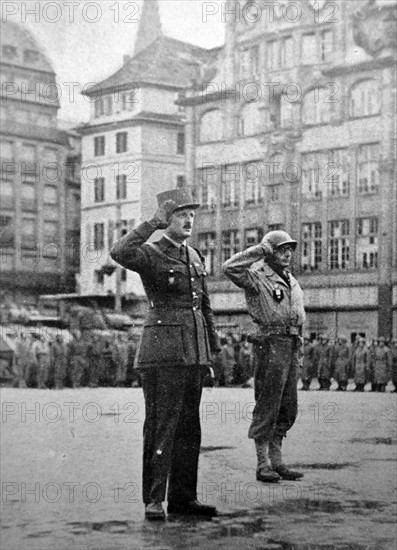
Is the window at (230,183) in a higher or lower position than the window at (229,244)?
higher

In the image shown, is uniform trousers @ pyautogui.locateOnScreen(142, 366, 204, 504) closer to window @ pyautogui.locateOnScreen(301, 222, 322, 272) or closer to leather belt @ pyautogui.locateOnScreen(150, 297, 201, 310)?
leather belt @ pyautogui.locateOnScreen(150, 297, 201, 310)

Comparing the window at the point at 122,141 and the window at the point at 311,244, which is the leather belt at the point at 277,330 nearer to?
the window at the point at 311,244

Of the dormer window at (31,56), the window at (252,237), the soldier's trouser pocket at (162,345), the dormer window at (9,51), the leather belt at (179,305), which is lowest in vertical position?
the soldier's trouser pocket at (162,345)

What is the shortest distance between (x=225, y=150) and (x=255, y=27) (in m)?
0.48

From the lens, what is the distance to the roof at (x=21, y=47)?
5.21 meters

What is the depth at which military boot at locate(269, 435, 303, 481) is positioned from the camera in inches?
187

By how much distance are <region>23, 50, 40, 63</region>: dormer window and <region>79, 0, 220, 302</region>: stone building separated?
11.8 inches

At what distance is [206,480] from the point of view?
16.6 ft

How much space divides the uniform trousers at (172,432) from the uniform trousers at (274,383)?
0.21m

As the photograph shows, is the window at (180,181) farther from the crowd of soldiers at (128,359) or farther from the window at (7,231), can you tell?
the window at (7,231)

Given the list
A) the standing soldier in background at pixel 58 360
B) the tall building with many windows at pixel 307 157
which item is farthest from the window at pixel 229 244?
the standing soldier in background at pixel 58 360

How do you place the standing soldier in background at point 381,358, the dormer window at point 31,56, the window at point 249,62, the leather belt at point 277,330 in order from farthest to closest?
the standing soldier in background at point 381,358
the dormer window at point 31,56
the window at point 249,62
the leather belt at point 277,330

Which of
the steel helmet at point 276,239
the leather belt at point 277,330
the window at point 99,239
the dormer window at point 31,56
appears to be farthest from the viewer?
the dormer window at point 31,56

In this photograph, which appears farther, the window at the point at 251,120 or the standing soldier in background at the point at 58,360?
the standing soldier in background at the point at 58,360
